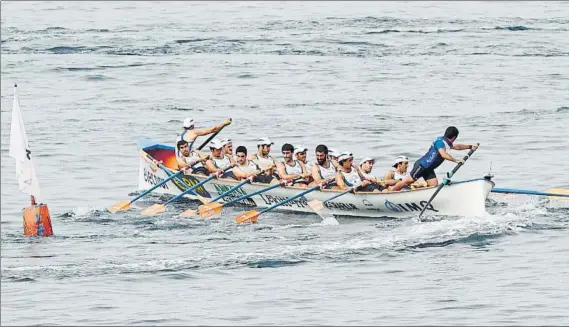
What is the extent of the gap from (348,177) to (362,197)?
2.57ft

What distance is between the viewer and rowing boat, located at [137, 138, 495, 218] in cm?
3025

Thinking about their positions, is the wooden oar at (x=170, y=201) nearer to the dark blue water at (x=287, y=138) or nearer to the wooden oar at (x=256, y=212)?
the dark blue water at (x=287, y=138)

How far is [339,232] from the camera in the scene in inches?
1207

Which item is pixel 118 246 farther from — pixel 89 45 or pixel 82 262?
pixel 89 45

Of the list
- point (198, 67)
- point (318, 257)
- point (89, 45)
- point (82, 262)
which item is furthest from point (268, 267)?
point (89, 45)

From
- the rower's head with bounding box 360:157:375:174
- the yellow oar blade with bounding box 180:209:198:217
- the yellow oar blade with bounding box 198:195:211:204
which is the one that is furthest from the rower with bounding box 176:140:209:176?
the rower's head with bounding box 360:157:375:174

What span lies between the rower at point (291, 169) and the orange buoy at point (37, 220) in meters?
5.72

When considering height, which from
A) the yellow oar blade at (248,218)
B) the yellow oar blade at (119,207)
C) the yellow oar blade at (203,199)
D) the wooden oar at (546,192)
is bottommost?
the yellow oar blade at (248,218)

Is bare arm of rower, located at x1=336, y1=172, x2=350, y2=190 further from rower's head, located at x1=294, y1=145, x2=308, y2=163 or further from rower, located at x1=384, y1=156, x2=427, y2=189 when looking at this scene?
rower's head, located at x1=294, y1=145, x2=308, y2=163

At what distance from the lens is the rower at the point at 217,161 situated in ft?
114

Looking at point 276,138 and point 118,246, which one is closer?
point 118,246

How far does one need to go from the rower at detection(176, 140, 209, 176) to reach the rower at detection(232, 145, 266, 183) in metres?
1.30

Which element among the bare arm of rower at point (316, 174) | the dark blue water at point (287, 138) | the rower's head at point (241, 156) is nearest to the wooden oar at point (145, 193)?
the dark blue water at point (287, 138)

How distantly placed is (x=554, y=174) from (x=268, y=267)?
13.4 m
